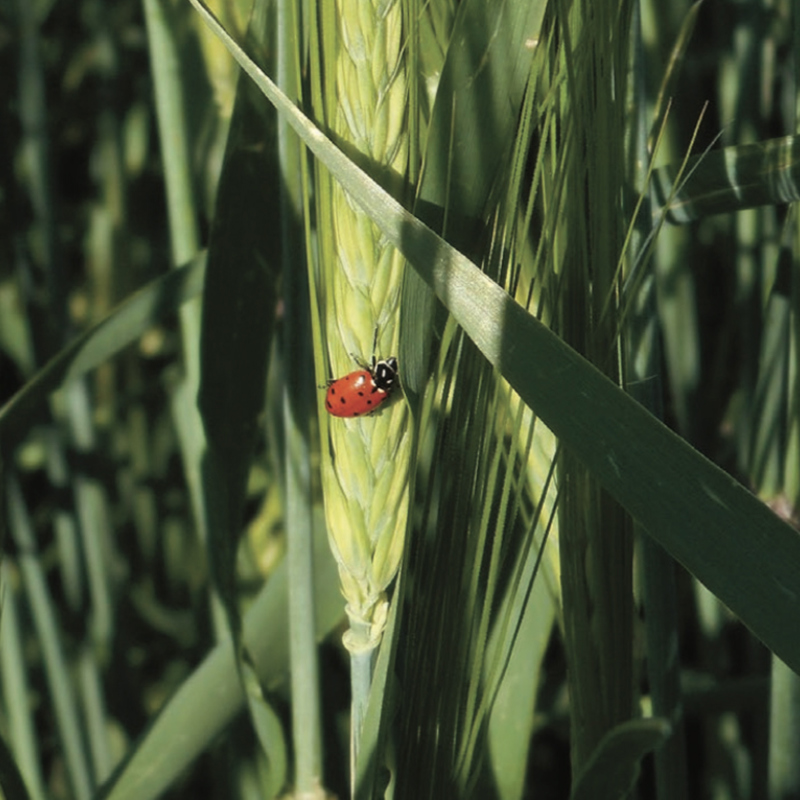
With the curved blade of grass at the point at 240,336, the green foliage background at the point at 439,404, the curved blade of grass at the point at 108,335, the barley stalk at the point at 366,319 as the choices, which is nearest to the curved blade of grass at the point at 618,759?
the green foliage background at the point at 439,404

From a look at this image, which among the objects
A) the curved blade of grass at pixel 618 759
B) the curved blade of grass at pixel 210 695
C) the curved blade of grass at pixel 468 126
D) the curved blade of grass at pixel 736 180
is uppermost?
the curved blade of grass at pixel 468 126

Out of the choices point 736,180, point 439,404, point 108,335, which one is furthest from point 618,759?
point 108,335

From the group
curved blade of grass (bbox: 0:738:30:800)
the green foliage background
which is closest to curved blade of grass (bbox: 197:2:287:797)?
the green foliage background

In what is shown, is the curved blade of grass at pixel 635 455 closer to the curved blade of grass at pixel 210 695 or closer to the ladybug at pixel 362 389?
the ladybug at pixel 362 389

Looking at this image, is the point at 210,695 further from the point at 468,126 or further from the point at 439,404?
the point at 468,126

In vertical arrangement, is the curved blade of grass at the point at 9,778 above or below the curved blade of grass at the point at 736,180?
below

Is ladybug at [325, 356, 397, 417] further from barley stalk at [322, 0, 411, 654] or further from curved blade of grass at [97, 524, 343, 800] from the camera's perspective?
curved blade of grass at [97, 524, 343, 800]

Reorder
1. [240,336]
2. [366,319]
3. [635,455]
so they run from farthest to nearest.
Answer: [240,336] → [366,319] → [635,455]
